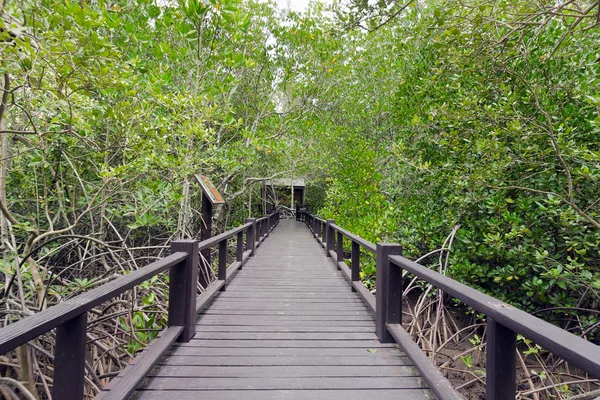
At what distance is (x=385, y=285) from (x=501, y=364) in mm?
1285

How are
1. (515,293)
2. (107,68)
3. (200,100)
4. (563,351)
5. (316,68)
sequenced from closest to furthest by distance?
(563,351) < (107,68) < (515,293) < (200,100) < (316,68)

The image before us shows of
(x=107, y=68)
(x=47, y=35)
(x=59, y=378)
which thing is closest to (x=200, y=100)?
(x=107, y=68)

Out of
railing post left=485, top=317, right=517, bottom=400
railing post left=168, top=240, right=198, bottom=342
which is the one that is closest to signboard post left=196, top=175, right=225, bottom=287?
railing post left=168, top=240, right=198, bottom=342

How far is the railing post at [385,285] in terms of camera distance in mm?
2498

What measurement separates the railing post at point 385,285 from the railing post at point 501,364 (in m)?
1.18

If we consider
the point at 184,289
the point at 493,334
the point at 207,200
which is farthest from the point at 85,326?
the point at 207,200

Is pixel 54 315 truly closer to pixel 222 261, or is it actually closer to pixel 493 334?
pixel 493 334

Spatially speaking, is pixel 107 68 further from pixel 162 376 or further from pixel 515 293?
pixel 515 293

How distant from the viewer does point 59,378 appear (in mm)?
1201

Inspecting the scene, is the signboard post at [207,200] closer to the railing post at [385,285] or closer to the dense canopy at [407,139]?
the dense canopy at [407,139]

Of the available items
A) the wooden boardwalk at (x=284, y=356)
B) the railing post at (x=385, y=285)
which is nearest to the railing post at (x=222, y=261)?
the wooden boardwalk at (x=284, y=356)

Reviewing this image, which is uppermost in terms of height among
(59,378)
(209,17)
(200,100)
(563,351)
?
(209,17)

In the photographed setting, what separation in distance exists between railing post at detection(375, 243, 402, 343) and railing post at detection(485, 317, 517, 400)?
1178mm

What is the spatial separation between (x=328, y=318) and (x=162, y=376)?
167cm
